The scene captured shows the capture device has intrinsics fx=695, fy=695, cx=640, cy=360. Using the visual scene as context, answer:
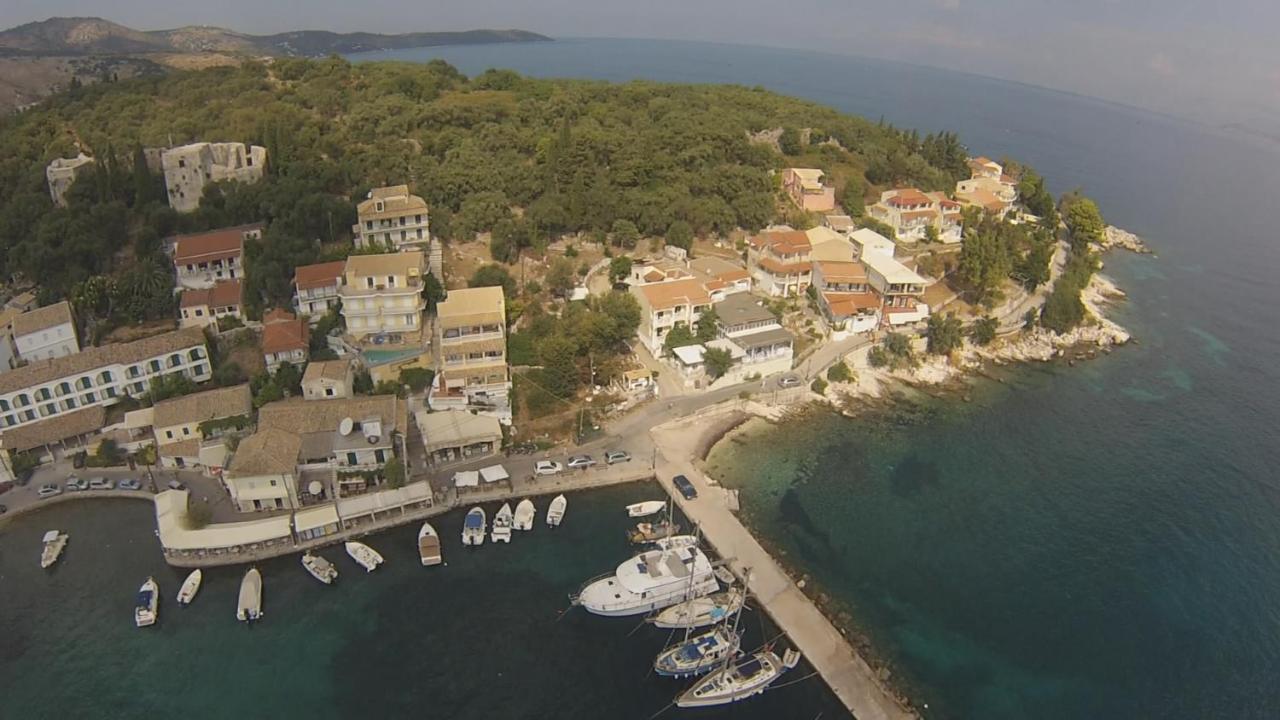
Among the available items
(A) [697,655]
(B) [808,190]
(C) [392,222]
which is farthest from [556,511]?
(B) [808,190]

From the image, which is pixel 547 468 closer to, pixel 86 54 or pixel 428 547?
pixel 428 547

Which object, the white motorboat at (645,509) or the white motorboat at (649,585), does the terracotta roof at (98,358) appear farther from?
the white motorboat at (649,585)

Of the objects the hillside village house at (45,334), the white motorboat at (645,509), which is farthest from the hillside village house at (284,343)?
the white motorboat at (645,509)

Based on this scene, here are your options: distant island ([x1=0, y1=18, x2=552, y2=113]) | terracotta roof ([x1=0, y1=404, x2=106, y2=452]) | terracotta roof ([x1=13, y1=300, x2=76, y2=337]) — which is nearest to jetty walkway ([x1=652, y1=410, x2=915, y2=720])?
terracotta roof ([x1=0, y1=404, x2=106, y2=452])

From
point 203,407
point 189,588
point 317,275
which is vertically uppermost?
point 317,275

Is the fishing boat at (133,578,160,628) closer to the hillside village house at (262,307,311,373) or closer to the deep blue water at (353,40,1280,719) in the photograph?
the hillside village house at (262,307,311,373)

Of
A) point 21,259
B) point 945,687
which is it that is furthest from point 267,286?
point 945,687
